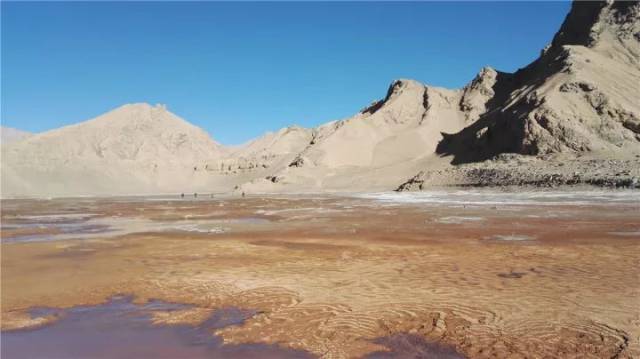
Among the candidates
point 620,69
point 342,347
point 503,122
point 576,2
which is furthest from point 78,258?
point 576,2

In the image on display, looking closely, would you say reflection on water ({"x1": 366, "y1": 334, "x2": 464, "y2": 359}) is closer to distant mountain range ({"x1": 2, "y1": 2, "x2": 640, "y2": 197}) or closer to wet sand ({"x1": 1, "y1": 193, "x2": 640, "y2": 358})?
wet sand ({"x1": 1, "y1": 193, "x2": 640, "y2": 358})

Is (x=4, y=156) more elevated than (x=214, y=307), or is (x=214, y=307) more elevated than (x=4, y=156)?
(x=4, y=156)

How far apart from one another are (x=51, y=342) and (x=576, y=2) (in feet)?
332

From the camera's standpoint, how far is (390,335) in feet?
23.4

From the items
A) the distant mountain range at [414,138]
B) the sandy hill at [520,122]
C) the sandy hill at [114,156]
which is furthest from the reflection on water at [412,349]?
the sandy hill at [114,156]

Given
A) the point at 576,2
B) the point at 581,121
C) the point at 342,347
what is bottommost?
the point at 342,347

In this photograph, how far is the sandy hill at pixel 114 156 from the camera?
267 feet

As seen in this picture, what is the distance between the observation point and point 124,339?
7.23 metres

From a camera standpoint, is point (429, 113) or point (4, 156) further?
point (429, 113)

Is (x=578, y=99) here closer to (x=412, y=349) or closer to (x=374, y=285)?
(x=374, y=285)

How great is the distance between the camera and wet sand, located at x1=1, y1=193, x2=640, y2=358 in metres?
6.95

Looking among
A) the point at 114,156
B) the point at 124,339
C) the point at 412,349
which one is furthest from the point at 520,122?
the point at 114,156

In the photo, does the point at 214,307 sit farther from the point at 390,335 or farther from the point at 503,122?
the point at 503,122

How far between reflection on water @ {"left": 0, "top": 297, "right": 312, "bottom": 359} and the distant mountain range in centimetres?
4223
